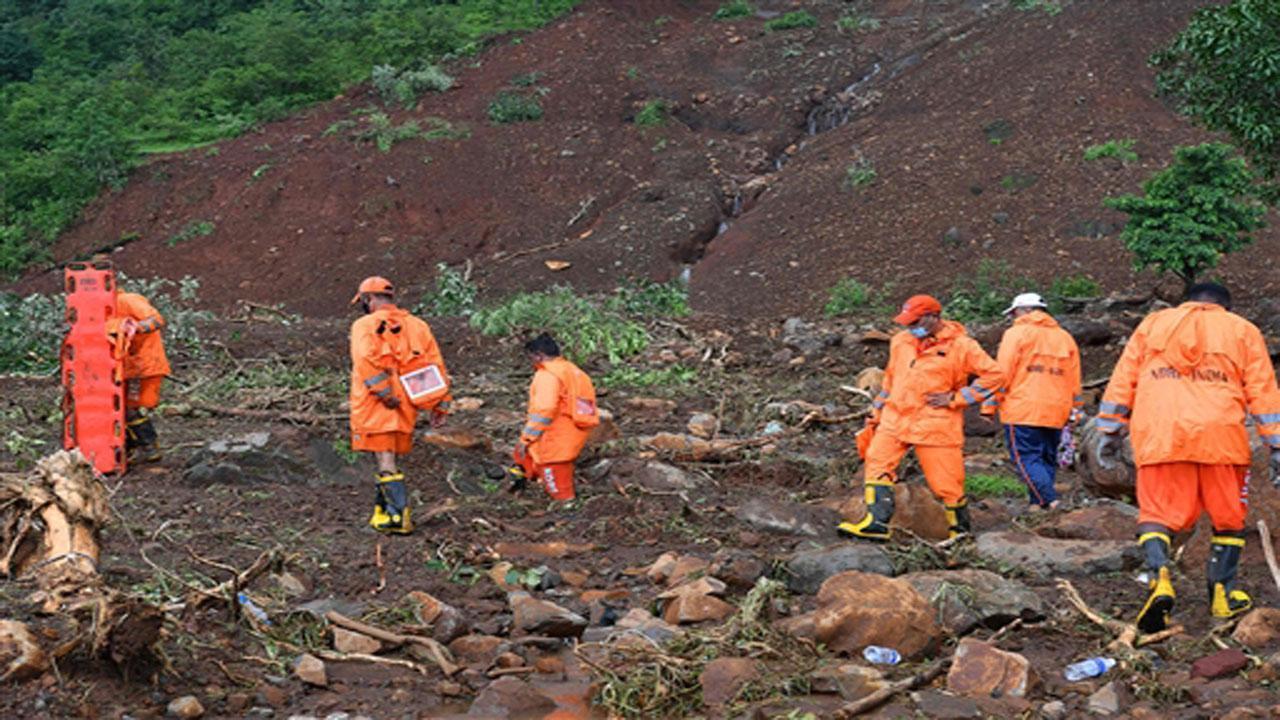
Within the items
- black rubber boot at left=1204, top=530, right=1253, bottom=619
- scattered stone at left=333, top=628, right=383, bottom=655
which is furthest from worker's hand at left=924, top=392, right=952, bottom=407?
scattered stone at left=333, top=628, right=383, bottom=655

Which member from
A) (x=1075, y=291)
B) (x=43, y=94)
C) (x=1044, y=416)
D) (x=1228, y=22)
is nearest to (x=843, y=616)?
(x=1044, y=416)

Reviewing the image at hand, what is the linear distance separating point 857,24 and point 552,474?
2463 cm

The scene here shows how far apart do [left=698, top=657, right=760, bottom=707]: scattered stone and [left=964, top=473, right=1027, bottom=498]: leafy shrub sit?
171 inches

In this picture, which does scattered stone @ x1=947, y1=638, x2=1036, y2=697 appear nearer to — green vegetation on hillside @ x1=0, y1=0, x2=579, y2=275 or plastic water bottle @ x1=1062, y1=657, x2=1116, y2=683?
plastic water bottle @ x1=1062, y1=657, x2=1116, y2=683

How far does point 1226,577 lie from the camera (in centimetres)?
600

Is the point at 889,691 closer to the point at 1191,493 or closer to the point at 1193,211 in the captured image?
the point at 1191,493

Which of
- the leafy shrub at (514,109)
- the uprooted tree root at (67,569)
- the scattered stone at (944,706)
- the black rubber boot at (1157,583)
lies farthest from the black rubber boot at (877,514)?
the leafy shrub at (514,109)

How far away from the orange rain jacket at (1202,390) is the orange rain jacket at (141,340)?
6.20 metres

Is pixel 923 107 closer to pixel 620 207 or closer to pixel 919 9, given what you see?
pixel 620 207

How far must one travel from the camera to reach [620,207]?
23.9m

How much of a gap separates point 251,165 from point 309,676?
→ 2187 centimetres

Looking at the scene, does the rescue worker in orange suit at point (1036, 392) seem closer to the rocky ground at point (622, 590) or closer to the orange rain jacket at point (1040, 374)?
the orange rain jacket at point (1040, 374)

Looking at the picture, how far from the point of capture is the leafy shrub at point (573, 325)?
14.8 metres

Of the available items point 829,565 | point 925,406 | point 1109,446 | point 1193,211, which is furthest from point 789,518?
point 1193,211
